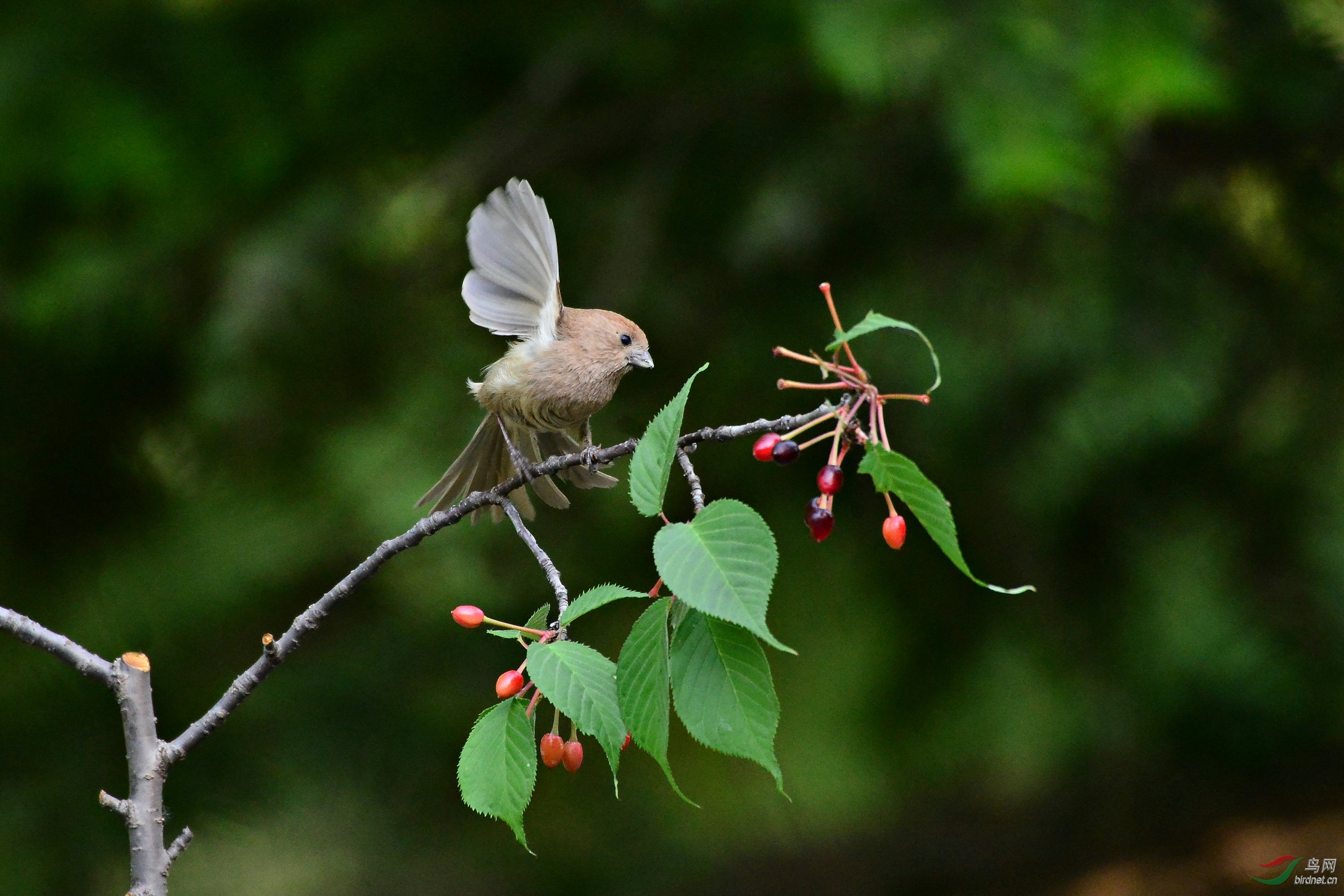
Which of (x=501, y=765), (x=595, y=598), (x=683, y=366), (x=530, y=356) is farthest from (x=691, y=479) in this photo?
(x=683, y=366)

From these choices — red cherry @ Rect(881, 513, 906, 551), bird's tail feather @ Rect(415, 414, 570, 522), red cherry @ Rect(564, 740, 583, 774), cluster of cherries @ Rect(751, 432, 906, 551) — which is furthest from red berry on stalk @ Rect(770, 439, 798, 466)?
bird's tail feather @ Rect(415, 414, 570, 522)

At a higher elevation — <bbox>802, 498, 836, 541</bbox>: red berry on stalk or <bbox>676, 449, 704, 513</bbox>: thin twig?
<bbox>676, 449, 704, 513</bbox>: thin twig

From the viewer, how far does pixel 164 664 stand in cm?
314

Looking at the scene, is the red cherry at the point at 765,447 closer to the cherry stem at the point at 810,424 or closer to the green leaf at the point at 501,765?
the cherry stem at the point at 810,424

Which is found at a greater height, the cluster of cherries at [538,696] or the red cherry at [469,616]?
the red cherry at [469,616]

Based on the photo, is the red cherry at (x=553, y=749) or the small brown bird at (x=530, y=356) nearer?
the red cherry at (x=553, y=749)

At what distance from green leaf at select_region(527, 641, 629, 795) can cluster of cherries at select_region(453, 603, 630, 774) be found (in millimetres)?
17

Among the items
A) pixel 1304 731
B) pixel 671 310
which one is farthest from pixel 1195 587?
pixel 671 310

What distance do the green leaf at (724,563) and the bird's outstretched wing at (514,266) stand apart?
0.63 m

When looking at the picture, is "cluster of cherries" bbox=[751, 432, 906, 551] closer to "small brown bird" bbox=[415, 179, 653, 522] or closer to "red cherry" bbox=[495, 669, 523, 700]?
"red cherry" bbox=[495, 669, 523, 700]

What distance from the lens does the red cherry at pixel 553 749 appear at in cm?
114

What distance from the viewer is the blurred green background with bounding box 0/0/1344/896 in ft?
10.2

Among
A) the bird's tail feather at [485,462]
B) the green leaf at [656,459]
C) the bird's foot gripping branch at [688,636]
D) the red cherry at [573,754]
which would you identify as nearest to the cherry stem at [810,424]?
the bird's foot gripping branch at [688,636]

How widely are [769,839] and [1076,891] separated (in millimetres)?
1104
